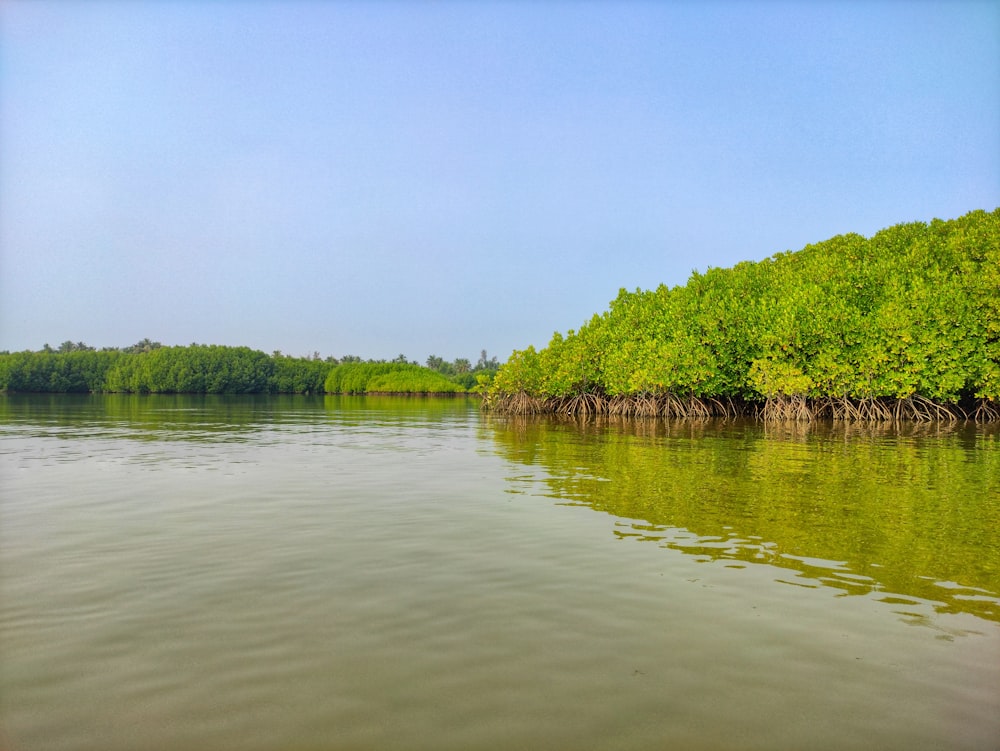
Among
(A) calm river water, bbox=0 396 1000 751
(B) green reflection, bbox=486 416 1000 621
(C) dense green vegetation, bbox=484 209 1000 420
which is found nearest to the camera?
(A) calm river water, bbox=0 396 1000 751

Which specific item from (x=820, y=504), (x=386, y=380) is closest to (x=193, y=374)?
(x=386, y=380)

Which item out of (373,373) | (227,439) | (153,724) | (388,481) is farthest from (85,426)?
(373,373)

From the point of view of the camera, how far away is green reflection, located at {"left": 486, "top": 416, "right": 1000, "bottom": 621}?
748 centimetres

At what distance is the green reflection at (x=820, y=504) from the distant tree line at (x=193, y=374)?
4757 inches

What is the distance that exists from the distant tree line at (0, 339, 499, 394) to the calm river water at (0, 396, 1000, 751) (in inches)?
5096

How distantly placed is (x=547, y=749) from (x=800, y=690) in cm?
187

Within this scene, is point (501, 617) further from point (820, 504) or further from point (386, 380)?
point (386, 380)

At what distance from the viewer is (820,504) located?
1166 cm

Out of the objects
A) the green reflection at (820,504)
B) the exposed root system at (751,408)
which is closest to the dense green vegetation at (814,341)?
the exposed root system at (751,408)

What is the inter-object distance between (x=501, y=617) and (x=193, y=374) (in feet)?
504

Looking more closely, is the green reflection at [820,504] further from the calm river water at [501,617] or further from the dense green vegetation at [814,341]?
the dense green vegetation at [814,341]

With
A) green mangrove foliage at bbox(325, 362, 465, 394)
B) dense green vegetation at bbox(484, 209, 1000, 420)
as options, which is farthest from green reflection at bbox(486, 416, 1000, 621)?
green mangrove foliage at bbox(325, 362, 465, 394)

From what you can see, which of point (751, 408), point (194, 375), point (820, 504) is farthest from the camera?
point (194, 375)

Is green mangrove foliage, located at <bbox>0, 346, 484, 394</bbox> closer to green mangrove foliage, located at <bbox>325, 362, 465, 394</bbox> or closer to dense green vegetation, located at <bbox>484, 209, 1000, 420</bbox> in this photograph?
green mangrove foliage, located at <bbox>325, 362, 465, 394</bbox>
